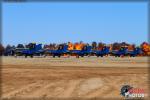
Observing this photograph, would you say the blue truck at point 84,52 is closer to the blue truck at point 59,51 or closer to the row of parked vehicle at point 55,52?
the row of parked vehicle at point 55,52

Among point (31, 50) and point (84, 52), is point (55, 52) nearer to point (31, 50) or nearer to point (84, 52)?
point (31, 50)

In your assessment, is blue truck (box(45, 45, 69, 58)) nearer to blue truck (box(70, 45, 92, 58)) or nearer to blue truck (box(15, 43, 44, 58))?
blue truck (box(15, 43, 44, 58))

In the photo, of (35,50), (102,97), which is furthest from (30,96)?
(35,50)

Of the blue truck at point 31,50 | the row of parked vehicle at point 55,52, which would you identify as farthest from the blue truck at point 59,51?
the blue truck at point 31,50

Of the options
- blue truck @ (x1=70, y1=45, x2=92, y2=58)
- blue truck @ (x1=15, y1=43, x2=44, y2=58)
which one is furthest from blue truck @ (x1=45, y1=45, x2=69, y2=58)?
blue truck @ (x1=70, y1=45, x2=92, y2=58)

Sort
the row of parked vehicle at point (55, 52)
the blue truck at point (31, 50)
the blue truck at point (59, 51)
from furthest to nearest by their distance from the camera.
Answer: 1. the blue truck at point (59, 51)
2. the row of parked vehicle at point (55, 52)
3. the blue truck at point (31, 50)

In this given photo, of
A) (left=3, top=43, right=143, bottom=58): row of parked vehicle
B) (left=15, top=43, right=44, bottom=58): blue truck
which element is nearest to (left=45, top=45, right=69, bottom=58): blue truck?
(left=3, top=43, right=143, bottom=58): row of parked vehicle

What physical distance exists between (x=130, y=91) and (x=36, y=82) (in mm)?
6943

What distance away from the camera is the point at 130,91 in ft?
51.0

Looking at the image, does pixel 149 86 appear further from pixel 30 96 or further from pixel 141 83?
pixel 30 96

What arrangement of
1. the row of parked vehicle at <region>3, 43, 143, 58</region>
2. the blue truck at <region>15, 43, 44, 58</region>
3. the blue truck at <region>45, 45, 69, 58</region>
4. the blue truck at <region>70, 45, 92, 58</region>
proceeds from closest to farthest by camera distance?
the blue truck at <region>15, 43, 44, 58</region>
the row of parked vehicle at <region>3, 43, 143, 58</region>
the blue truck at <region>45, 45, 69, 58</region>
the blue truck at <region>70, 45, 92, 58</region>

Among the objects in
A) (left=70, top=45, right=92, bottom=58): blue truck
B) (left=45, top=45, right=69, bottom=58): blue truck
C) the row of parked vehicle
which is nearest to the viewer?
the row of parked vehicle

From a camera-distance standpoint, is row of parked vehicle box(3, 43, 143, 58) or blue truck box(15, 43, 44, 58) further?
row of parked vehicle box(3, 43, 143, 58)

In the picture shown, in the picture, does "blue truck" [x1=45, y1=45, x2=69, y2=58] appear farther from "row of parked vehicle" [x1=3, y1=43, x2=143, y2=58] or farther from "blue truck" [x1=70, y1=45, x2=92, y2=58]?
"blue truck" [x1=70, y1=45, x2=92, y2=58]
